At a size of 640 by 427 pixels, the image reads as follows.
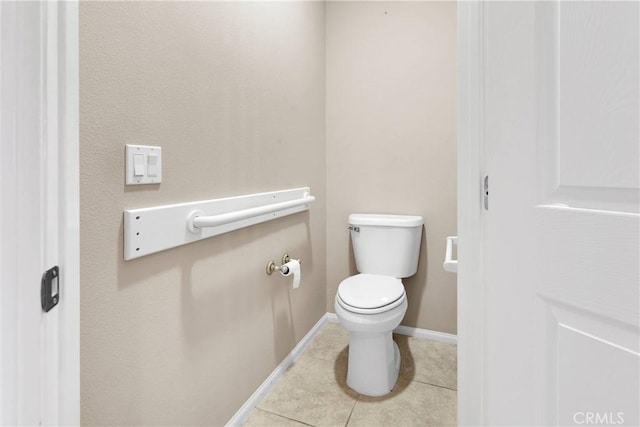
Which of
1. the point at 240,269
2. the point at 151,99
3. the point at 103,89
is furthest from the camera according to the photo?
the point at 240,269

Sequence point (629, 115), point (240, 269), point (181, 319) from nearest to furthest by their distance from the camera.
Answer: point (629, 115) < point (181, 319) < point (240, 269)

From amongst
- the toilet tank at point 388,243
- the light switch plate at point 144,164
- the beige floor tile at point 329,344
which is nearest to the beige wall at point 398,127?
the toilet tank at point 388,243

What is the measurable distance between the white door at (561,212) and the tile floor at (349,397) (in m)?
0.71

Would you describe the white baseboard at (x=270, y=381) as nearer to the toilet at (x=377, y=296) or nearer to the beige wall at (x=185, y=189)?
the beige wall at (x=185, y=189)

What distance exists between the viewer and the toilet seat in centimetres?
136

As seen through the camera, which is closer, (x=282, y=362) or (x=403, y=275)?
(x=282, y=362)

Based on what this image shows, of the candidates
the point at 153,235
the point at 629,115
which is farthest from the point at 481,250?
the point at 153,235

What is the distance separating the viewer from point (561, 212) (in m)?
0.57

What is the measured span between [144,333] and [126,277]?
173 mm

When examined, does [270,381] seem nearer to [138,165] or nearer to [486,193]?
[138,165]

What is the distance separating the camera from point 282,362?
157cm
